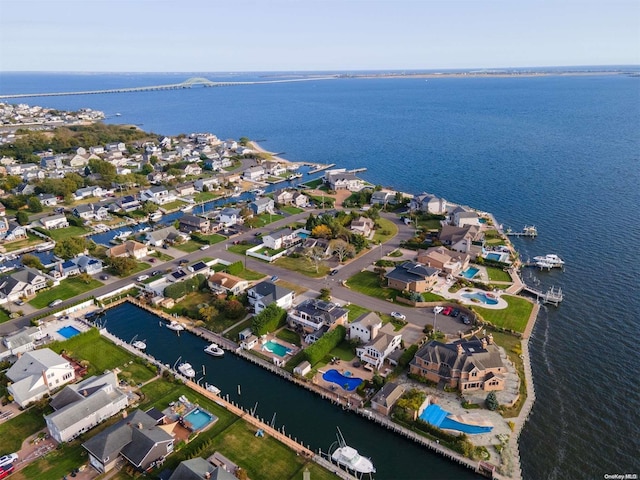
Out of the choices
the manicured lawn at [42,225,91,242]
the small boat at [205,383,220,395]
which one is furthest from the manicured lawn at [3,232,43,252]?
the small boat at [205,383,220,395]

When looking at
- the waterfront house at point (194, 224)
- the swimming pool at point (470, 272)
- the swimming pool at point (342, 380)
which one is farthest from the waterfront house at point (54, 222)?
the swimming pool at point (470, 272)

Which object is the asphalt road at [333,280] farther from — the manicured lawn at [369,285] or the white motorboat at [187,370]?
the white motorboat at [187,370]

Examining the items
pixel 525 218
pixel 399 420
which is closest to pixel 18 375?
pixel 399 420

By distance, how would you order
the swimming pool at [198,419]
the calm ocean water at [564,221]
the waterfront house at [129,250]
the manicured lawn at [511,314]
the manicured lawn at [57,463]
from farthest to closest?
1. the waterfront house at [129,250]
2. the manicured lawn at [511,314]
3. the calm ocean water at [564,221]
4. the swimming pool at [198,419]
5. the manicured lawn at [57,463]

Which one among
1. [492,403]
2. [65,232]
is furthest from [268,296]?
[65,232]

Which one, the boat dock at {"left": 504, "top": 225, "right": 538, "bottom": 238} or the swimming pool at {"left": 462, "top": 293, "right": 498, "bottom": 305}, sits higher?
the boat dock at {"left": 504, "top": 225, "right": 538, "bottom": 238}

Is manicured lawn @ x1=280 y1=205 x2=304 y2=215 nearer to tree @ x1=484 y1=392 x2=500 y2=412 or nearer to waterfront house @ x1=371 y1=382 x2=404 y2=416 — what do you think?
waterfront house @ x1=371 y1=382 x2=404 y2=416

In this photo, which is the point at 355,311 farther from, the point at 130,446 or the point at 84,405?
the point at 84,405
